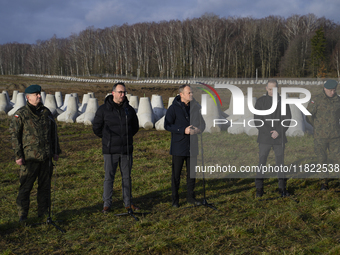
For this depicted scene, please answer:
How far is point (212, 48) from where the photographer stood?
52.1 metres

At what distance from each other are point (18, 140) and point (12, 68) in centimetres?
10484

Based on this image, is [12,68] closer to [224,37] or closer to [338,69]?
[224,37]

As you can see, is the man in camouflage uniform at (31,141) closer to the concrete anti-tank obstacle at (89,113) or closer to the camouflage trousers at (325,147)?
the camouflage trousers at (325,147)

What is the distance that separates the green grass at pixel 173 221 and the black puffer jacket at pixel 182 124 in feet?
2.87

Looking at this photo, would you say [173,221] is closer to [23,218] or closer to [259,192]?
[259,192]

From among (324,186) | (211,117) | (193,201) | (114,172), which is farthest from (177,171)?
(211,117)

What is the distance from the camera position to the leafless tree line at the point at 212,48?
52469mm

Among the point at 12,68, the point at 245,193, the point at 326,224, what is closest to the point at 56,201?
the point at 245,193

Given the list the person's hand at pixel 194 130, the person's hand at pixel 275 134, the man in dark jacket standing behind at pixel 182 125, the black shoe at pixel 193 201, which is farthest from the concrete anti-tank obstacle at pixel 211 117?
the person's hand at pixel 194 130

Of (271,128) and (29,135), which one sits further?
(271,128)

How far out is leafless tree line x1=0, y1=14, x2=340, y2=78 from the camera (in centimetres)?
5247

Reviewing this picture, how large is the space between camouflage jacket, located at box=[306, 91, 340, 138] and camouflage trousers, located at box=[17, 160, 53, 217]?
14.0 ft

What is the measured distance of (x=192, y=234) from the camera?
404 centimetres

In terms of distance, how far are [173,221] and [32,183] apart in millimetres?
1968
